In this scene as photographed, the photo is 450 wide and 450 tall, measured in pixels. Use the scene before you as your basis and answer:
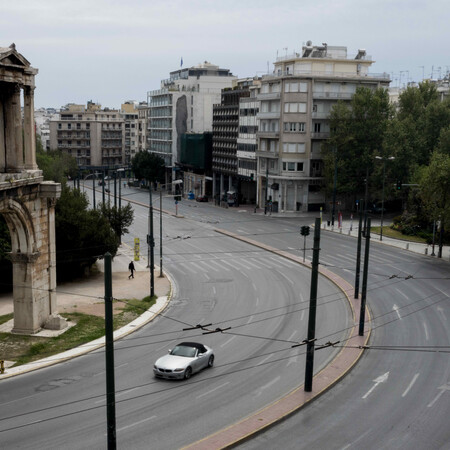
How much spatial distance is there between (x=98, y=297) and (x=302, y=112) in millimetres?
65996

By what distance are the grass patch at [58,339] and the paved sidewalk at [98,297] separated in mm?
659

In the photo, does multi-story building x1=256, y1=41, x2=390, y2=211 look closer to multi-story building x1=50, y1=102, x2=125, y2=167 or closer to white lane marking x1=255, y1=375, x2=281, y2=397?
white lane marking x1=255, y1=375, x2=281, y2=397

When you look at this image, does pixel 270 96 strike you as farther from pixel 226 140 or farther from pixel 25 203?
pixel 25 203

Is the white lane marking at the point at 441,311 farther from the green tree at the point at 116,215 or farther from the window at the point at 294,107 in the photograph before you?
the window at the point at 294,107

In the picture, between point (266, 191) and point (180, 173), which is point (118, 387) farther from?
point (180, 173)

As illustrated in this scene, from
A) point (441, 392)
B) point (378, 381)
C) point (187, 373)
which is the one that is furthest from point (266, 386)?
point (441, 392)

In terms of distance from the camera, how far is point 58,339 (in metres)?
35.6

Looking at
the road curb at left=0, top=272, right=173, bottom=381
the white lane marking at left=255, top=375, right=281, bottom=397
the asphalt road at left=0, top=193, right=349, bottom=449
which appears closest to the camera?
the asphalt road at left=0, top=193, right=349, bottom=449

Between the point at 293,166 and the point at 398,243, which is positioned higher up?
the point at 293,166

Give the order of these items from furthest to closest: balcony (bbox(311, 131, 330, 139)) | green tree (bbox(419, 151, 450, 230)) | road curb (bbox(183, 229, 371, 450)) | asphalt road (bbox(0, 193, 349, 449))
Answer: balcony (bbox(311, 131, 330, 139)) → green tree (bbox(419, 151, 450, 230)) → asphalt road (bbox(0, 193, 349, 449)) → road curb (bbox(183, 229, 371, 450))

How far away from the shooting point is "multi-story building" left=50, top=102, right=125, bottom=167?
182750 mm

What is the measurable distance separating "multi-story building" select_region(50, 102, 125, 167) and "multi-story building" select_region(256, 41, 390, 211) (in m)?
94.6

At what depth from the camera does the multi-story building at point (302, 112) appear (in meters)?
94.9

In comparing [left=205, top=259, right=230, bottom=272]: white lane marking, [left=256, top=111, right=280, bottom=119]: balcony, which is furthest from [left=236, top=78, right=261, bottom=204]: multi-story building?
[left=205, top=259, right=230, bottom=272]: white lane marking
